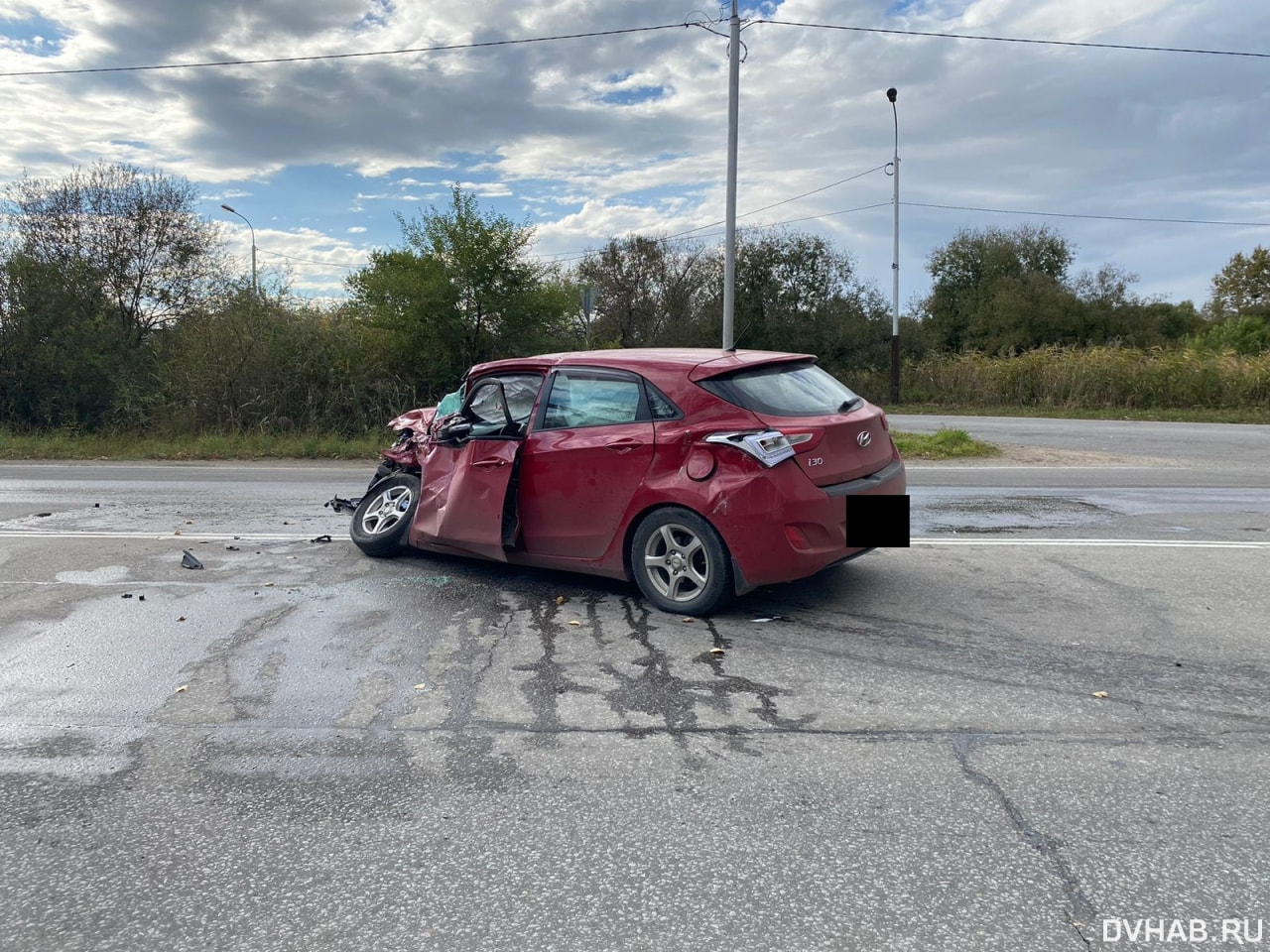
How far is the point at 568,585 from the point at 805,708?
246 cm

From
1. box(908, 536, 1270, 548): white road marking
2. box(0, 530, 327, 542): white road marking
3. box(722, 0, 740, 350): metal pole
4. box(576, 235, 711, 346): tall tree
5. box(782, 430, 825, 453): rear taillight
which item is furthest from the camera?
box(576, 235, 711, 346): tall tree

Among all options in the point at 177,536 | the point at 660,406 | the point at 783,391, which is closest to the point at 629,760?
the point at 660,406

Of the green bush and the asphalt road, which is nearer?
the asphalt road

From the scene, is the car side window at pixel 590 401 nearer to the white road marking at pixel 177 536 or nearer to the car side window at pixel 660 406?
the car side window at pixel 660 406

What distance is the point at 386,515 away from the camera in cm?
719

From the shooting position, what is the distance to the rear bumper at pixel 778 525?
5027mm


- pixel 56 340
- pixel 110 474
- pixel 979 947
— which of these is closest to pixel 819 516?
pixel 979 947

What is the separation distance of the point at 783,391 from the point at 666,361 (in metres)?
0.73

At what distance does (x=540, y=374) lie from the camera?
6.17 metres

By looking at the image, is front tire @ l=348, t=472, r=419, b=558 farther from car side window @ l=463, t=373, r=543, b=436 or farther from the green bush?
the green bush

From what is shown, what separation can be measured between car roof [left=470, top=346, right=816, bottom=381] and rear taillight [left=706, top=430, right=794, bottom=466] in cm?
47

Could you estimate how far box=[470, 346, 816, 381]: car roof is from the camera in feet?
18.1

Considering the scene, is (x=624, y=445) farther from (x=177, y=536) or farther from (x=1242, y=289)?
(x=1242, y=289)

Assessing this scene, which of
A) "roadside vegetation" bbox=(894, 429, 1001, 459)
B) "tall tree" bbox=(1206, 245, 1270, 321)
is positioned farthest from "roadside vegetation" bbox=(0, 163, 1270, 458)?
"tall tree" bbox=(1206, 245, 1270, 321)
